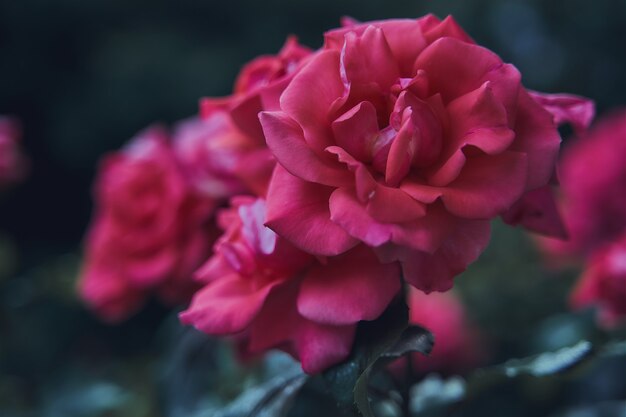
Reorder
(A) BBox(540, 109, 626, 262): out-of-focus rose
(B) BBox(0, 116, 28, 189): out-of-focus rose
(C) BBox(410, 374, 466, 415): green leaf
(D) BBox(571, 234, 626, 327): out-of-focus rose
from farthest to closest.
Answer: (B) BBox(0, 116, 28, 189): out-of-focus rose, (A) BBox(540, 109, 626, 262): out-of-focus rose, (D) BBox(571, 234, 626, 327): out-of-focus rose, (C) BBox(410, 374, 466, 415): green leaf

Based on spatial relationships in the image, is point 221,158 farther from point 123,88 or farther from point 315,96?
point 123,88

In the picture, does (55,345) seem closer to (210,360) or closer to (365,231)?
(210,360)

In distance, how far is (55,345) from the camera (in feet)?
8.81

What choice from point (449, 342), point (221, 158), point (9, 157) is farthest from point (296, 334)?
point (9, 157)

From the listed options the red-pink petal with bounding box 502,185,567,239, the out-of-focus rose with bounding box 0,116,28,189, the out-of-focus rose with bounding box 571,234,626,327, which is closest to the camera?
the red-pink petal with bounding box 502,185,567,239

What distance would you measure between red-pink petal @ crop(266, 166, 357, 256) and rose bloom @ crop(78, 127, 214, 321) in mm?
436

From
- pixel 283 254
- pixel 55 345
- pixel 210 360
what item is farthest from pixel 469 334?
pixel 55 345

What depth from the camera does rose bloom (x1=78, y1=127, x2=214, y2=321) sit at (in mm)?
1062

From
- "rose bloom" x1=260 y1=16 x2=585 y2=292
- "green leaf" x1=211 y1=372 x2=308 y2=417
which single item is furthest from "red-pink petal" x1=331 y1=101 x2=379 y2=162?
"green leaf" x1=211 y1=372 x2=308 y2=417

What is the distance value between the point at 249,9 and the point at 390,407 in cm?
293

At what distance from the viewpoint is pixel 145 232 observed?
1132 mm

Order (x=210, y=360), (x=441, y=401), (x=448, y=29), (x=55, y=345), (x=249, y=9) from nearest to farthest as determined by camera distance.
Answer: (x=448, y=29), (x=441, y=401), (x=210, y=360), (x=55, y=345), (x=249, y=9)

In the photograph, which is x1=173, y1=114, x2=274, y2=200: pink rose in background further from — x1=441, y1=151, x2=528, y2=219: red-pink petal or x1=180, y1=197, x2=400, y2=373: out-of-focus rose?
x1=441, y1=151, x2=528, y2=219: red-pink petal

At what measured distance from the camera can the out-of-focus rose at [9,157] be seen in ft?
4.98
